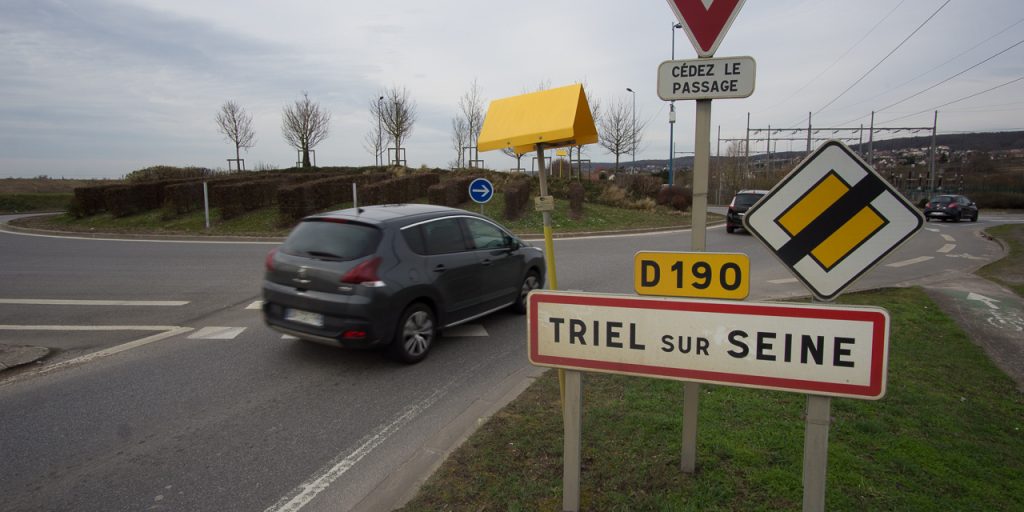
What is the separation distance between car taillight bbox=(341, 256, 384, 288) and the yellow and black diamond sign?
3879mm

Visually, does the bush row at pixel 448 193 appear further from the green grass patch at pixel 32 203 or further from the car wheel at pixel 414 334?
the green grass patch at pixel 32 203

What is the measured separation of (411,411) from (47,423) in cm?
280

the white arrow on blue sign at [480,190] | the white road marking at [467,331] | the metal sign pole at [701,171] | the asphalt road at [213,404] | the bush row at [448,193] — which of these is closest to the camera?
the metal sign pole at [701,171]

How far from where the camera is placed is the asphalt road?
3561mm

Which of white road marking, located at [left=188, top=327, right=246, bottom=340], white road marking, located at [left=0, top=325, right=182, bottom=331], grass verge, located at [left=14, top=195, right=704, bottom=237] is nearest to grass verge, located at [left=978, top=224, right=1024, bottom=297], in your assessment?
grass verge, located at [left=14, top=195, right=704, bottom=237]

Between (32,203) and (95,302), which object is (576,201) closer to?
(95,302)

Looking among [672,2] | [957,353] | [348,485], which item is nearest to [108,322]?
[348,485]

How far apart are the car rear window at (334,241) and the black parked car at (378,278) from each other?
10 millimetres

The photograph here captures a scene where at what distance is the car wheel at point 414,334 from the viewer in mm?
5797

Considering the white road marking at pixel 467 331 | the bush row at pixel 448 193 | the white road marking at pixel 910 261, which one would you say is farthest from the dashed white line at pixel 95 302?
the white road marking at pixel 910 261

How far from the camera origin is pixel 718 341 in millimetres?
2498

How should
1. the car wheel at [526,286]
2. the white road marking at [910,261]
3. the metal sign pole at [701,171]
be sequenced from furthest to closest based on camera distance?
1. the white road marking at [910,261]
2. the car wheel at [526,286]
3. the metal sign pole at [701,171]

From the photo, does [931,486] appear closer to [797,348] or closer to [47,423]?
[797,348]

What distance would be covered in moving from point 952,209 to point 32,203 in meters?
56.5
